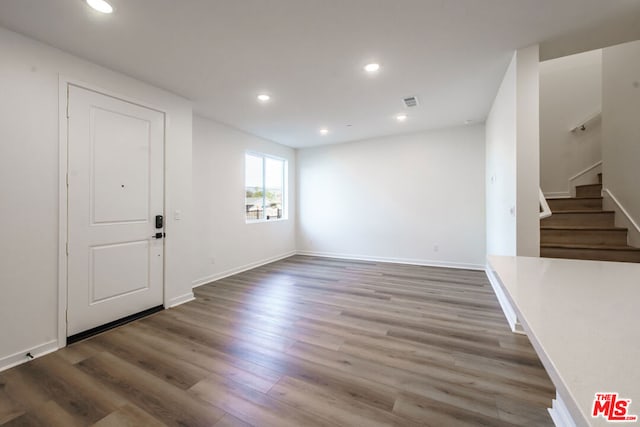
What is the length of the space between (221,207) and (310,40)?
10.3ft

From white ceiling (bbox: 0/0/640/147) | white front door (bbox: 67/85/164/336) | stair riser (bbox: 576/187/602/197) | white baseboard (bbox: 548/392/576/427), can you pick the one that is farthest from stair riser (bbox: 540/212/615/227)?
white front door (bbox: 67/85/164/336)

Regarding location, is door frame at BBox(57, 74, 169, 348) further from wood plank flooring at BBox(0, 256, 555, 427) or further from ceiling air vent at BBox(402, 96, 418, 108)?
ceiling air vent at BBox(402, 96, 418, 108)

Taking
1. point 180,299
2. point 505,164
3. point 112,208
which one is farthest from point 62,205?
point 505,164

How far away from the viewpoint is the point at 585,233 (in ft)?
10.3

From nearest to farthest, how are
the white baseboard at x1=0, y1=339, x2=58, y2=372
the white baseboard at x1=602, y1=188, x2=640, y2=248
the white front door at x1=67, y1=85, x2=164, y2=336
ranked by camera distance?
the white baseboard at x1=0, y1=339, x2=58, y2=372
the white front door at x1=67, y1=85, x2=164, y2=336
the white baseboard at x1=602, y1=188, x2=640, y2=248

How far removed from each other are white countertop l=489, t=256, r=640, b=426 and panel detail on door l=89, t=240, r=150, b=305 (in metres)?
3.38

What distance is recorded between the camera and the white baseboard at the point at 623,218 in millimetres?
3002

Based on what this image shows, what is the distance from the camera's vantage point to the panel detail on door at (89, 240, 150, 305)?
8.66 ft

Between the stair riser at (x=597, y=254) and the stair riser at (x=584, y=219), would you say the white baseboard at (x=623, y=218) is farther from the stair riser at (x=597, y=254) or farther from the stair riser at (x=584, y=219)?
the stair riser at (x=597, y=254)

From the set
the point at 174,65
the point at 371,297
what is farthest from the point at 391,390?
the point at 174,65

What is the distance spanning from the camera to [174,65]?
8.79ft

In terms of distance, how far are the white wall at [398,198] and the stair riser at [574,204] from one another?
1.11 metres

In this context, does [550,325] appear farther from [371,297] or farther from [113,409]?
[371,297]

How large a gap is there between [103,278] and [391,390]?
291 centimetres
